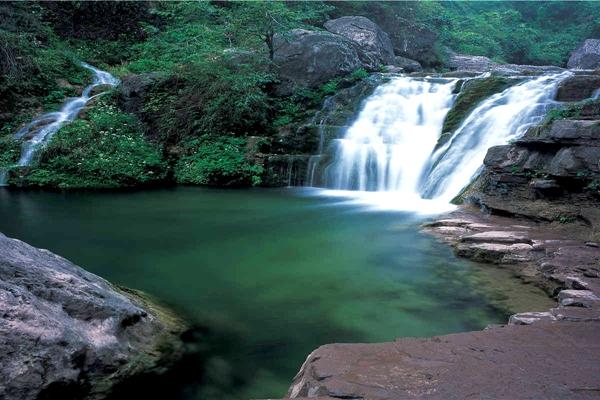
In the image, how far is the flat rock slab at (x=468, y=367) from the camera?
6.93ft

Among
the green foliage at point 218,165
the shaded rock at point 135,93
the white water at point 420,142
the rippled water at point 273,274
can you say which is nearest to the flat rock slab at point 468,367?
the rippled water at point 273,274

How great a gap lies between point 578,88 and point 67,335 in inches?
467

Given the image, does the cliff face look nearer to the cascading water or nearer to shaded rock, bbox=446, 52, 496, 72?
the cascading water

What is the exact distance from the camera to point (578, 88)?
35.2ft

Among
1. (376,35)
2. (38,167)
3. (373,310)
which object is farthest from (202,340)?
(376,35)

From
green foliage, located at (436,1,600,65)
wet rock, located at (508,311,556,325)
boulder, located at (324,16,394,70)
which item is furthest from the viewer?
green foliage, located at (436,1,600,65)

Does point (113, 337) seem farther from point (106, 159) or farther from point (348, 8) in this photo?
point (348, 8)

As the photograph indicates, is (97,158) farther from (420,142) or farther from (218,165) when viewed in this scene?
(420,142)

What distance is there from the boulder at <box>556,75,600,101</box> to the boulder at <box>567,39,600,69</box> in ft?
53.7

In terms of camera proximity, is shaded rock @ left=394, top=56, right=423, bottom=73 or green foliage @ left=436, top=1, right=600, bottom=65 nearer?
shaded rock @ left=394, top=56, right=423, bottom=73

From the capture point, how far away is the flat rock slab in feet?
6.93

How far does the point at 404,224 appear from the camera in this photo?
311 inches

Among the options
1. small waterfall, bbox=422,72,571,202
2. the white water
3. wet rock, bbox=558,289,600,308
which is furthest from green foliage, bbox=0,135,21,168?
wet rock, bbox=558,289,600,308

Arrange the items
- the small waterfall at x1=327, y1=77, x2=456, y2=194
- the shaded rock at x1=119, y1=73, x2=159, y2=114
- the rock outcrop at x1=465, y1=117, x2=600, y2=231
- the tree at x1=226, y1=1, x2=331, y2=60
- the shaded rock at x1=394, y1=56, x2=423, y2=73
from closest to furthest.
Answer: the rock outcrop at x1=465, y1=117, x2=600, y2=231, the small waterfall at x1=327, y1=77, x2=456, y2=194, the tree at x1=226, y1=1, x2=331, y2=60, the shaded rock at x1=119, y1=73, x2=159, y2=114, the shaded rock at x1=394, y1=56, x2=423, y2=73
